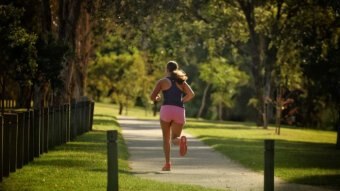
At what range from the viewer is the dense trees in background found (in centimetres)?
2795

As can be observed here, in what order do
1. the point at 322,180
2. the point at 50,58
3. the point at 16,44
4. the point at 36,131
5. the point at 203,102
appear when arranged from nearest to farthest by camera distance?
the point at 322,180 < the point at 36,131 < the point at 16,44 < the point at 50,58 < the point at 203,102

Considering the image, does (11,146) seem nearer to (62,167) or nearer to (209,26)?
(62,167)

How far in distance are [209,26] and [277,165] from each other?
104 feet

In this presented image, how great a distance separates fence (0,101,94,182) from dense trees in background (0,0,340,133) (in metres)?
1.82

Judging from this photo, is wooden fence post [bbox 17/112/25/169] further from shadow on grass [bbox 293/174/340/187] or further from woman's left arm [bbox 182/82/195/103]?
shadow on grass [bbox 293/174/340/187]

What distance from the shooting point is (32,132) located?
17.7 m

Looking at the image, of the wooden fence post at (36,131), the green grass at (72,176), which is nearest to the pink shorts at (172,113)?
the green grass at (72,176)

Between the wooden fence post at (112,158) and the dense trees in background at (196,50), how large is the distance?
13.9 m

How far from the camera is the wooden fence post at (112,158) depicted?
413 inches

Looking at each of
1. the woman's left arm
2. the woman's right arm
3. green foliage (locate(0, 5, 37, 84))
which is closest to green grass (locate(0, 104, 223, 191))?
the woman's right arm

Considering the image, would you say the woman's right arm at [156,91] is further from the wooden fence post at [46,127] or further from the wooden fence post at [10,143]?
the wooden fence post at [46,127]

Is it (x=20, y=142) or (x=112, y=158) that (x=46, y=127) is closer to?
(x=20, y=142)

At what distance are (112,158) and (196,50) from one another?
6327 cm

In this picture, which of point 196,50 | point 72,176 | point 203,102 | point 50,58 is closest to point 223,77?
point 196,50
